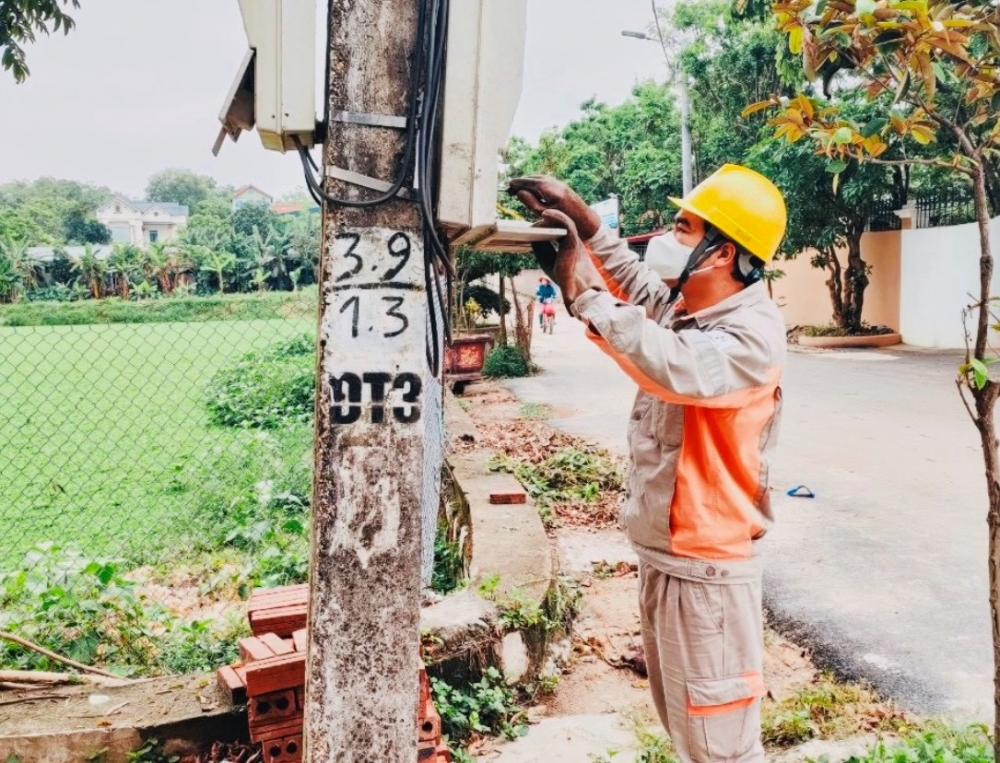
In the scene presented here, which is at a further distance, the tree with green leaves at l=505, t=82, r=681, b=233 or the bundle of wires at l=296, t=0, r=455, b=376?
the tree with green leaves at l=505, t=82, r=681, b=233

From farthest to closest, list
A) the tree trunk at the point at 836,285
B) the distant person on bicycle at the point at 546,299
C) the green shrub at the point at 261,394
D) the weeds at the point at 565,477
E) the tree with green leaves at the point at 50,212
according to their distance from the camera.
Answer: the tree with green leaves at the point at 50,212, the distant person on bicycle at the point at 546,299, the tree trunk at the point at 836,285, the green shrub at the point at 261,394, the weeds at the point at 565,477

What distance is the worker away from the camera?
6.97 feet

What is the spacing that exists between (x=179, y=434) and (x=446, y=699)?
752 cm

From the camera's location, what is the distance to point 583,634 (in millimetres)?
4254

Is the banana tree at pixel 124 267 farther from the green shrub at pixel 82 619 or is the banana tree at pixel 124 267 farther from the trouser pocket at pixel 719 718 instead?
the trouser pocket at pixel 719 718

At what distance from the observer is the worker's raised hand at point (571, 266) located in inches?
83.1

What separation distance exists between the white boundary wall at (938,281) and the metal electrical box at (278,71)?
1573 centimetres

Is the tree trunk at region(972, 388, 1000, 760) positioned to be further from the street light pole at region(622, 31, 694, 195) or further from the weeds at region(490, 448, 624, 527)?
the street light pole at region(622, 31, 694, 195)

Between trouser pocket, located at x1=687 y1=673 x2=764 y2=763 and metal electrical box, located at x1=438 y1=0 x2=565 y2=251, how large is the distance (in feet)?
4.36

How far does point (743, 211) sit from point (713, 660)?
1190 mm

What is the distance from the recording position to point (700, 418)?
86.9 inches

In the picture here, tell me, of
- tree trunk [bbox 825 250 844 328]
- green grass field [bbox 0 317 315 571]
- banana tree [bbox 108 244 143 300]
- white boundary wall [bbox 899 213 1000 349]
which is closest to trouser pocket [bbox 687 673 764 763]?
green grass field [bbox 0 317 315 571]

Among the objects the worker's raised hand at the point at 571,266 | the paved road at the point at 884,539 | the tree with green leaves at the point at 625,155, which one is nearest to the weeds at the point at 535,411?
the paved road at the point at 884,539

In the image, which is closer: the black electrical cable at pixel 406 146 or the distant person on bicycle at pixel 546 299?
the black electrical cable at pixel 406 146
